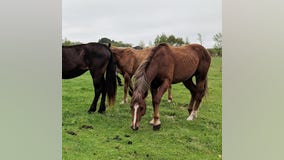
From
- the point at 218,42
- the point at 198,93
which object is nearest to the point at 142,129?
the point at 198,93

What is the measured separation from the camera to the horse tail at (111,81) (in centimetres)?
227

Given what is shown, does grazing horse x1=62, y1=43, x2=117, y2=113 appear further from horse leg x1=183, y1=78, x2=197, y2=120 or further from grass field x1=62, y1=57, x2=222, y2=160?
horse leg x1=183, y1=78, x2=197, y2=120

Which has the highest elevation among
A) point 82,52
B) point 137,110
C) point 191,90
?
point 82,52

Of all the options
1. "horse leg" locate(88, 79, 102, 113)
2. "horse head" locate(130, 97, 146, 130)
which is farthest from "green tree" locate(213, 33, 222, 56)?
"horse leg" locate(88, 79, 102, 113)

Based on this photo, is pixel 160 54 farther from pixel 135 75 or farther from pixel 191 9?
pixel 191 9

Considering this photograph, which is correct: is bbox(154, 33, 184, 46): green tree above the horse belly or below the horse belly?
above

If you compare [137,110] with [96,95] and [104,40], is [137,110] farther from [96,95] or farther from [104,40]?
[104,40]

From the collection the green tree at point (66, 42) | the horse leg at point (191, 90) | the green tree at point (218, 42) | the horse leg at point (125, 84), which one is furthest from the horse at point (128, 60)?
the green tree at point (218, 42)

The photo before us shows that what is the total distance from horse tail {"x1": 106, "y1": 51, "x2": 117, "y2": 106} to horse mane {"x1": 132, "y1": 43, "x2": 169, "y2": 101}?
0.51 ft

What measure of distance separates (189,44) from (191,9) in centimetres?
22

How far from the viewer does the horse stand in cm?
223

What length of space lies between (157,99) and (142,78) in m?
0.16

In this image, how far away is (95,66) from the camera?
90.9 inches
